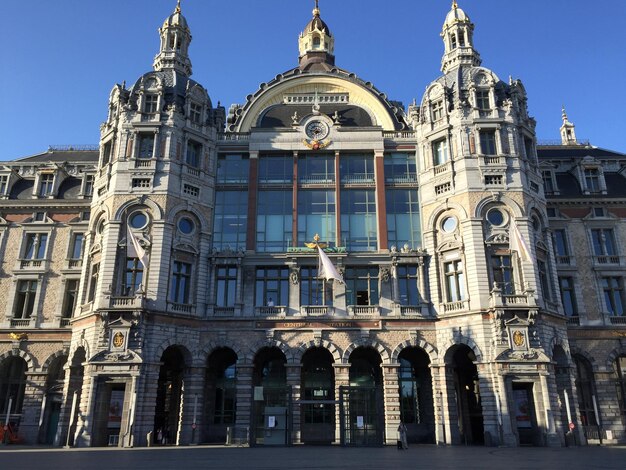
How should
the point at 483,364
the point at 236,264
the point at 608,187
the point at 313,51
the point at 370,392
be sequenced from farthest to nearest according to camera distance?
the point at 313,51 → the point at 608,187 → the point at 236,264 → the point at 483,364 → the point at 370,392

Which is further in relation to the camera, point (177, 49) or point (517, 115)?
point (177, 49)

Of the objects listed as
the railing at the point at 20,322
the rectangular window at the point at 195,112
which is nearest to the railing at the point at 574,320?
the rectangular window at the point at 195,112

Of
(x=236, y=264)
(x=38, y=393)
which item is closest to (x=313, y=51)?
(x=236, y=264)

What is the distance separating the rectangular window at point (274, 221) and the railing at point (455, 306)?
14.0m

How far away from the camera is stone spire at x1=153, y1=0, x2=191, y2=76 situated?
5144 centimetres

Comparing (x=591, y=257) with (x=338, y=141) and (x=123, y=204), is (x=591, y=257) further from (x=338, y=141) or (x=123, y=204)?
(x=123, y=204)

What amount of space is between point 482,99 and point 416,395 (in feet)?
85.6

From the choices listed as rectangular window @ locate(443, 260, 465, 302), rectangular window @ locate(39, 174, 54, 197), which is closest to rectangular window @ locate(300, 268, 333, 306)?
rectangular window @ locate(443, 260, 465, 302)

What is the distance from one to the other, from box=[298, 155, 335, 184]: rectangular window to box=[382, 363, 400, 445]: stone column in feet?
56.4

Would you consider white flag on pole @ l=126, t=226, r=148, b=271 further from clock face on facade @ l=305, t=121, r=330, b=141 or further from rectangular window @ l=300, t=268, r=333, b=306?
clock face on facade @ l=305, t=121, r=330, b=141

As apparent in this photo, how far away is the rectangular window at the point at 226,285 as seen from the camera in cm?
4375

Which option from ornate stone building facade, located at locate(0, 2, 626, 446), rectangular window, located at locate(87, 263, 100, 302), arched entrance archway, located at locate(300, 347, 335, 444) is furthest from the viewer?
rectangular window, located at locate(87, 263, 100, 302)

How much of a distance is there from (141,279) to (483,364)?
87.0 feet

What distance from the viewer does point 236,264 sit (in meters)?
44.2
